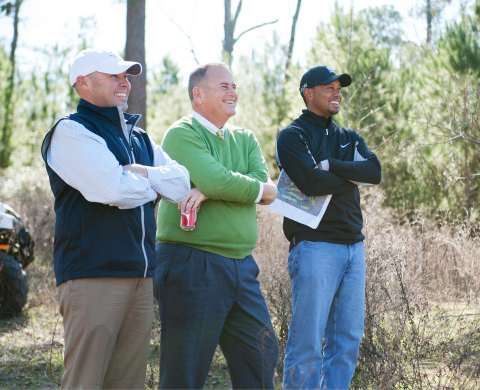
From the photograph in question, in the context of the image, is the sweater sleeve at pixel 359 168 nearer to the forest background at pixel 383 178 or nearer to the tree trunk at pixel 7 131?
the forest background at pixel 383 178

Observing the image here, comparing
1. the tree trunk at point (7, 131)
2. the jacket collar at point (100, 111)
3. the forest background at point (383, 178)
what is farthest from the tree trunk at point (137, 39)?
the tree trunk at point (7, 131)

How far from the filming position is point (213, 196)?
2920 millimetres

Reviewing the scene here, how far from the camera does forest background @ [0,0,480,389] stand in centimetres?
361

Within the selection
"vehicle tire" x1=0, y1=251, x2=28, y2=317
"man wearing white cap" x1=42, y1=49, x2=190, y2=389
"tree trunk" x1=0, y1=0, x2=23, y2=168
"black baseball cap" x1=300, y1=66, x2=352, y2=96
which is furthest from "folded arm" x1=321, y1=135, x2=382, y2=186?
"tree trunk" x1=0, y1=0, x2=23, y2=168

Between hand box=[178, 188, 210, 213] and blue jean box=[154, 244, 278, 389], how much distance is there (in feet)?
0.73

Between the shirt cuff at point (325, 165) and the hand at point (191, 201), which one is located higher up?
the shirt cuff at point (325, 165)

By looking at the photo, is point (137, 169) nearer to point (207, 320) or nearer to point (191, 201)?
point (191, 201)

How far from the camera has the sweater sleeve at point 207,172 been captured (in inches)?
114

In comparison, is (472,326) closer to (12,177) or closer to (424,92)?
(424,92)

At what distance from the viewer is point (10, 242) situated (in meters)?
6.38

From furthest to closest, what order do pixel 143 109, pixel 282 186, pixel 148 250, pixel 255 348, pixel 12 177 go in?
pixel 12 177 → pixel 143 109 → pixel 282 186 → pixel 255 348 → pixel 148 250

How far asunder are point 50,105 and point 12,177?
479 centimetres

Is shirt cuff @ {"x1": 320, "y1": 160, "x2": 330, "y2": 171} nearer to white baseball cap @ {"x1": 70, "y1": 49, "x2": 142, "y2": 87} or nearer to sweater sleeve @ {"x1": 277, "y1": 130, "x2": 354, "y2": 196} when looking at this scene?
sweater sleeve @ {"x1": 277, "y1": 130, "x2": 354, "y2": 196}

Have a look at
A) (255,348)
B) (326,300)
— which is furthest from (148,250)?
(326,300)
